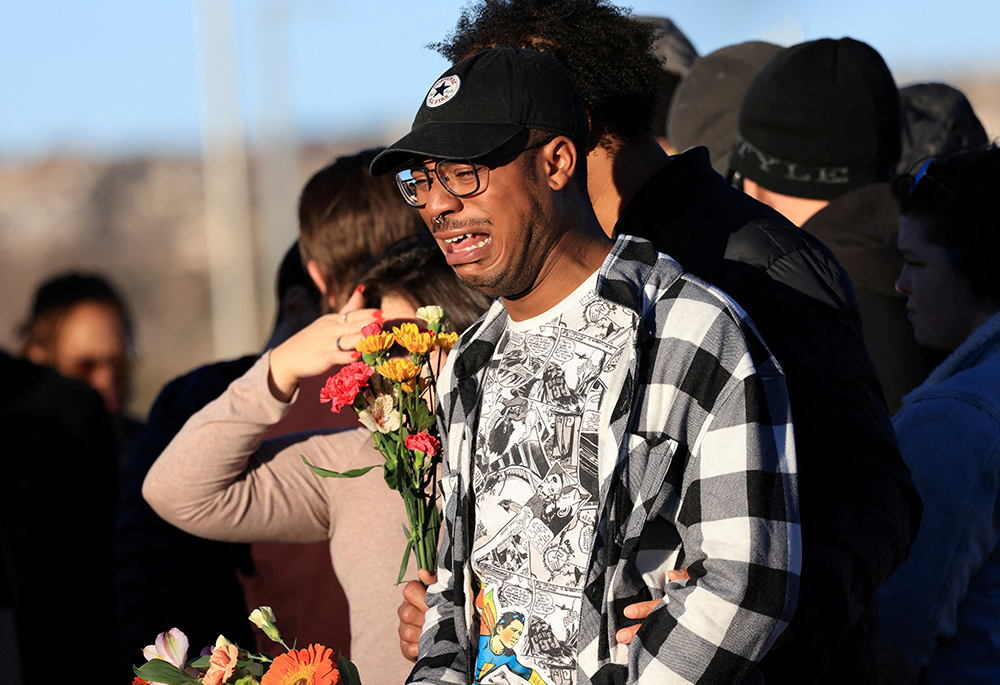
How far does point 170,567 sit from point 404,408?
1253mm

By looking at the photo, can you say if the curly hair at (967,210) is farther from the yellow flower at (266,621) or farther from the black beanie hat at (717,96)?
the yellow flower at (266,621)

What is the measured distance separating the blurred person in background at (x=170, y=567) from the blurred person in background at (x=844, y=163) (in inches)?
79.7

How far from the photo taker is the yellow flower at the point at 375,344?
7.04ft

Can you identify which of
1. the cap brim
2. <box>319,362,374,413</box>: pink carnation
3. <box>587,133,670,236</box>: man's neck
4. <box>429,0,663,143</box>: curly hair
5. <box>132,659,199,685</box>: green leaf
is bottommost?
<box>132,659,199,685</box>: green leaf

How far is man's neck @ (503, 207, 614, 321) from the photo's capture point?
6.13 feet

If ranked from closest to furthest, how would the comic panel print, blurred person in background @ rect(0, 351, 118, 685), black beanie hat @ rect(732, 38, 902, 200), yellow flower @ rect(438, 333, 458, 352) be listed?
the comic panel print
yellow flower @ rect(438, 333, 458, 352)
black beanie hat @ rect(732, 38, 902, 200)
blurred person in background @ rect(0, 351, 118, 685)

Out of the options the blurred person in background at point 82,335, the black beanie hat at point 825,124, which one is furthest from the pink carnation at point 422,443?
the blurred person in background at point 82,335

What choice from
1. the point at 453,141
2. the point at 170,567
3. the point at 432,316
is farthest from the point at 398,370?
the point at 170,567

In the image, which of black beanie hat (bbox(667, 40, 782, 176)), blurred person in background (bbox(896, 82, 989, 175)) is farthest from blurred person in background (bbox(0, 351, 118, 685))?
blurred person in background (bbox(896, 82, 989, 175))

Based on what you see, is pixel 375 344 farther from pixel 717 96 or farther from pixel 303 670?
pixel 717 96

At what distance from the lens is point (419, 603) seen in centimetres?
217

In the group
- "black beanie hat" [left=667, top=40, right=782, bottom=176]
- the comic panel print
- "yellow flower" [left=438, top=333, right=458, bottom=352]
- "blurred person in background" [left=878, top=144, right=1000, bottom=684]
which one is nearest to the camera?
the comic panel print

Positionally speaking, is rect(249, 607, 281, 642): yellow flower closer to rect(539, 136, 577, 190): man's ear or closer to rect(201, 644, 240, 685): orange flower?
rect(201, 644, 240, 685): orange flower

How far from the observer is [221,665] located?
1860mm
